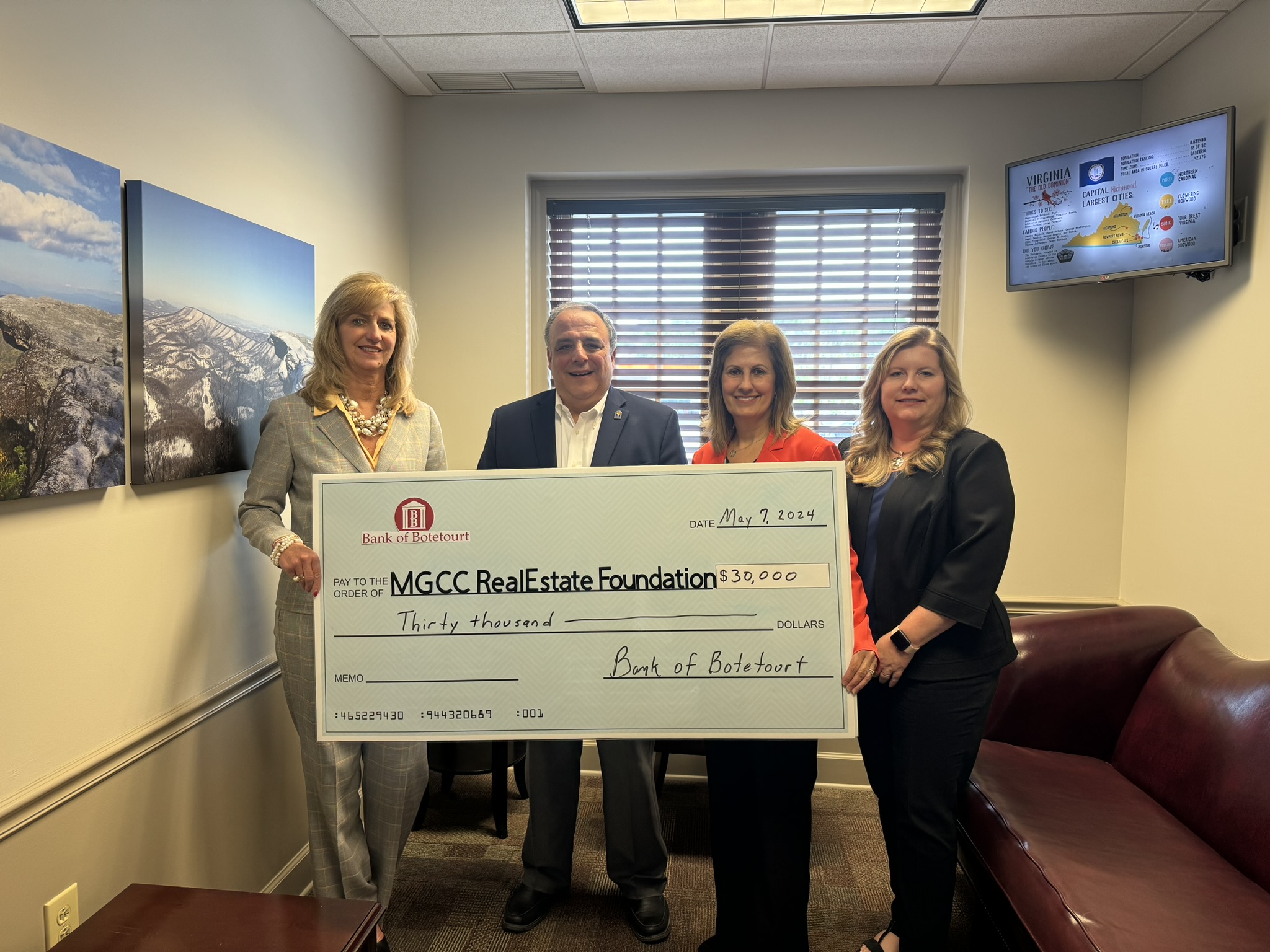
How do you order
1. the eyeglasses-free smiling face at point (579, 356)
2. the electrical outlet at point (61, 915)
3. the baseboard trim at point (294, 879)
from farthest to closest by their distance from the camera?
the baseboard trim at point (294, 879) < the eyeglasses-free smiling face at point (579, 356) < the electrical outlet at point (61, 915)

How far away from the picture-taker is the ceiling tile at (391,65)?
2.61 m

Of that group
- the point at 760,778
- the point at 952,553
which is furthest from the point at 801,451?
the point at 760,778

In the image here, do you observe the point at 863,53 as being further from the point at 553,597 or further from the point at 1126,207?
the point at 553,597

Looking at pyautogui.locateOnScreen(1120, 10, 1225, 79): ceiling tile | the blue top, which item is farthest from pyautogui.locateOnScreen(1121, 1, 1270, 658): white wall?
the blue top

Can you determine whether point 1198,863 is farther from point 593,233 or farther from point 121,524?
point 593,233

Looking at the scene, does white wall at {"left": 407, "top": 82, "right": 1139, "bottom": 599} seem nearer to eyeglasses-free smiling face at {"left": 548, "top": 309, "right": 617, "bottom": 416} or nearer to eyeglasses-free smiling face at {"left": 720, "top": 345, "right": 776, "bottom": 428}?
eyeglasses-free smiling face at {"left": 548, "top": 309, "right": 617, "bottom": 416}

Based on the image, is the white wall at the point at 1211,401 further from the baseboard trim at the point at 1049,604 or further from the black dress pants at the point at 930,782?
the black dress pants at the point at 930,782

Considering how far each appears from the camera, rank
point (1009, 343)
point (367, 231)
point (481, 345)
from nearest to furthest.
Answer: point (367, 231) → point (1009, 343) → point (481, 345)

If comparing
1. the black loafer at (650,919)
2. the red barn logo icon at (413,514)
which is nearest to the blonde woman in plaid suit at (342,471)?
the red barn logo icon at (413,514)

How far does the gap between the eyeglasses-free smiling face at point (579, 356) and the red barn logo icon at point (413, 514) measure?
67 cm

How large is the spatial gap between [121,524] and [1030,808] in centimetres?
222

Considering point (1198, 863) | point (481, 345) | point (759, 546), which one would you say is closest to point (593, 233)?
point (481, 345)

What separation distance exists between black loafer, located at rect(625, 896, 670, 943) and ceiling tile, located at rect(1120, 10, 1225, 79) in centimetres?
312

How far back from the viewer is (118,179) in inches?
61.1
